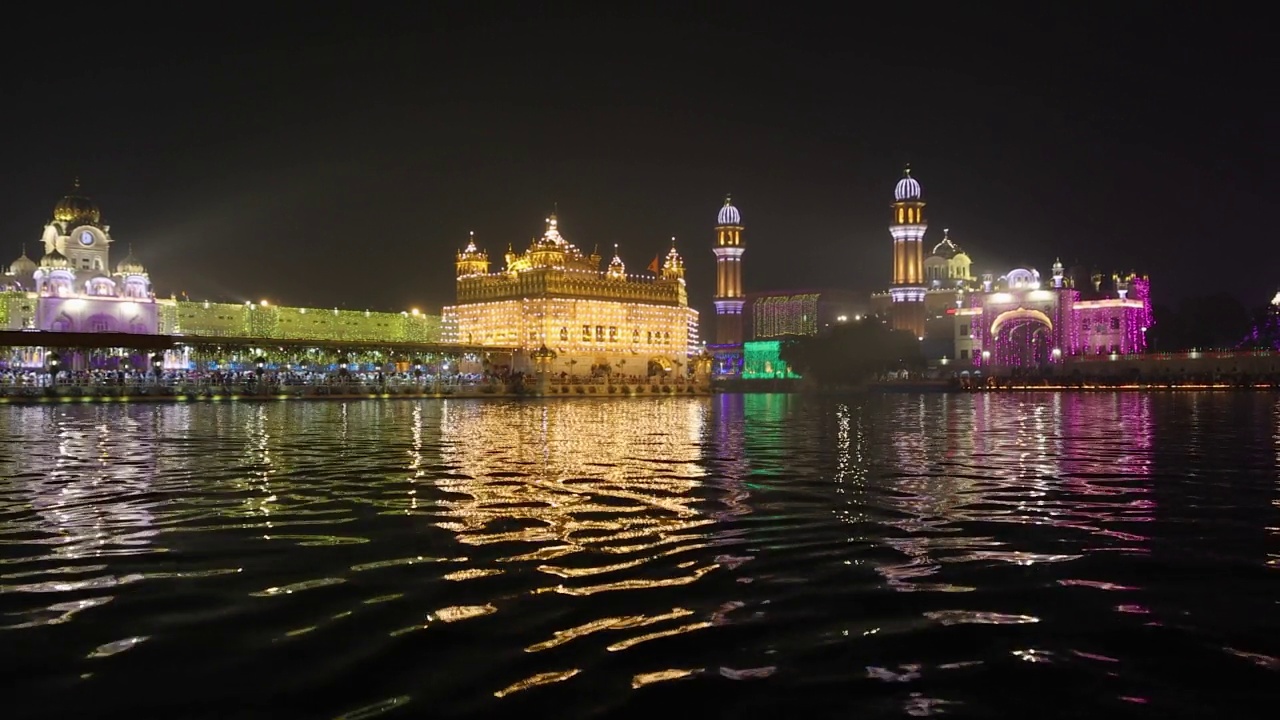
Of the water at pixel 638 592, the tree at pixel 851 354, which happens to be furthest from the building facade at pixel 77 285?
the water at pixel 638 592

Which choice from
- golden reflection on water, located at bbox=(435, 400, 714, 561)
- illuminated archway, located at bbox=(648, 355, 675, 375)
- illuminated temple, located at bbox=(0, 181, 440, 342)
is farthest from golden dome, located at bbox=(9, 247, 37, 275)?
golden reflection on water, located at bbox=(435, 400, 714, 561)

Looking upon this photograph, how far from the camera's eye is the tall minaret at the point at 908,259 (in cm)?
14288

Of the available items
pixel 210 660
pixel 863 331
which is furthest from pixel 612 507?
pixel 863 331

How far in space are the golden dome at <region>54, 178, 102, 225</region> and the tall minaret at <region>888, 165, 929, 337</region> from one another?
319ft

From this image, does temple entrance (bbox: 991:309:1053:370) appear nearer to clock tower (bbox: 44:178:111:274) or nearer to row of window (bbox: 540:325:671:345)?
row of window (bbox: 540:325:671:345)

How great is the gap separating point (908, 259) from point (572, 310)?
6301 cm

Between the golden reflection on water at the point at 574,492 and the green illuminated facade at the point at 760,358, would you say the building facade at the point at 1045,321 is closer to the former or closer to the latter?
the green illuminated facade at the point at 760,358

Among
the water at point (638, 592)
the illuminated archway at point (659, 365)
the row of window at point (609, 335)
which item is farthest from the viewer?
the illuminated archway at point (659, 365)

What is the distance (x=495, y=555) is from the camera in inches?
348

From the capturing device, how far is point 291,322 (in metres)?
112

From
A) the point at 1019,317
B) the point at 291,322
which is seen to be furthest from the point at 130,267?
the point at 1019,317

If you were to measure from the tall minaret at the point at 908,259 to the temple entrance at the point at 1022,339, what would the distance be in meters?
15.6

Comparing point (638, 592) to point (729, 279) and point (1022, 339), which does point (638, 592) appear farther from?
point (729, 279)

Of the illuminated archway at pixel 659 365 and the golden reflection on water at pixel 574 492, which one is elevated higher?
the illuminated archway at pixel 659 365
